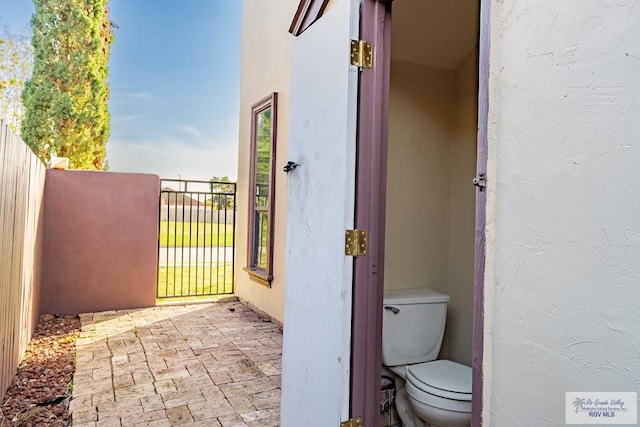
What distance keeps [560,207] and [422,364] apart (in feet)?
5.28

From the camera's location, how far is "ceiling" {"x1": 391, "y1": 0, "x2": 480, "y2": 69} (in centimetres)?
260

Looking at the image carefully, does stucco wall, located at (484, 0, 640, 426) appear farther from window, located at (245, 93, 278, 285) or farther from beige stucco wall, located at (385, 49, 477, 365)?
window, located at (245, 93, 278, 285)

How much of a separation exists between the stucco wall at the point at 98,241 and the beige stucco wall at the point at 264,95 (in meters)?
1.09

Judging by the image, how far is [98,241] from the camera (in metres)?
4.95

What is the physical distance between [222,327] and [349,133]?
→ 3306 mm

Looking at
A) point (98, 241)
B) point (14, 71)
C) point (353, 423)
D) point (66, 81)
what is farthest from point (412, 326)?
point (14, 71)

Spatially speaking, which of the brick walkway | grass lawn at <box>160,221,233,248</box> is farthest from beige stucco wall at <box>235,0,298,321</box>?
grass lawn at <box>160,221,233,248</box>

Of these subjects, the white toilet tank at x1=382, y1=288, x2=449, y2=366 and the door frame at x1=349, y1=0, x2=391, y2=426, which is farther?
the white toilet tank at x1=382, y1=288, x2=449, y2=366

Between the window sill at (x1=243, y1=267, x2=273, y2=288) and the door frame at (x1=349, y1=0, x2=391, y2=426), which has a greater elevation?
the door frame at (x1=349, y1=0, x2=391, y2=426)

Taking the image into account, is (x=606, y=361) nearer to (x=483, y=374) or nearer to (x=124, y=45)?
(x=483, y=374)

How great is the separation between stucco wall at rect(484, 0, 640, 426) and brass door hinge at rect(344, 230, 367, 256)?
68 centimetres

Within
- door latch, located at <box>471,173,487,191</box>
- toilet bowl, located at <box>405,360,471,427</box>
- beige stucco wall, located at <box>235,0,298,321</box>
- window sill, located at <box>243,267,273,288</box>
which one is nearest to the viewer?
door latch, located at <box>471,173,487,191</box>

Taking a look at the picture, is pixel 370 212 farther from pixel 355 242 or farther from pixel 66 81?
pixel 66 81

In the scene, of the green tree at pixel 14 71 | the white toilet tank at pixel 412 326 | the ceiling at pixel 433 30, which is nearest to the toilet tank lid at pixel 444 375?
the white toilet tank at pixel 412 326
